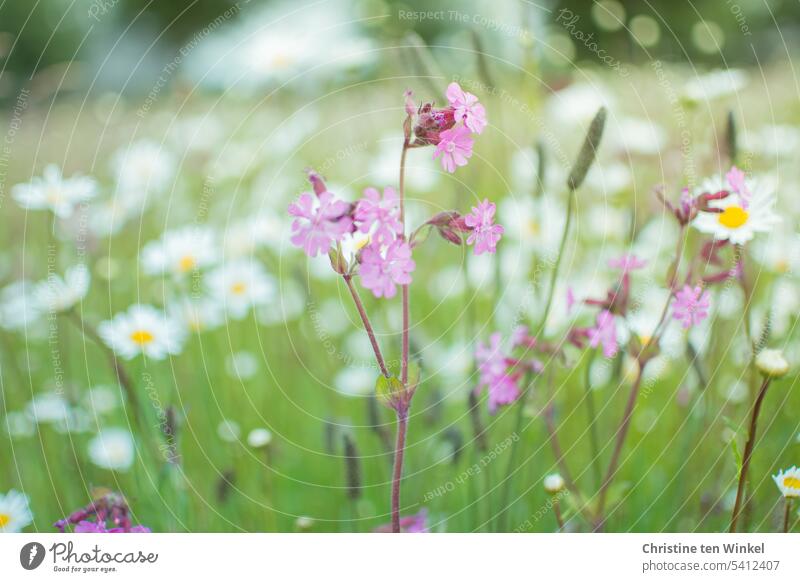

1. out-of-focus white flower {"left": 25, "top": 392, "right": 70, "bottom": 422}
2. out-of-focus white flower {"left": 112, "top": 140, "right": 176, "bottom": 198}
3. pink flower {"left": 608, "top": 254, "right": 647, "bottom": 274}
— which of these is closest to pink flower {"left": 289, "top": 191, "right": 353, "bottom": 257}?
pink flower {"left": 608, "top": 254, "right": 647, "bottom": 274}

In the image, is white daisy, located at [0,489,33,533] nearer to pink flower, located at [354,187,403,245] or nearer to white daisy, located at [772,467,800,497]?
pink flower, located at [354,187,403,245]

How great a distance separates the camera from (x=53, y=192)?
712mm

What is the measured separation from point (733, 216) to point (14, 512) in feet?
1.93

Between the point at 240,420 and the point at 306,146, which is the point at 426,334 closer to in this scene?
the point at 240,420

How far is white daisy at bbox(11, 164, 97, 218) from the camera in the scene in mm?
687

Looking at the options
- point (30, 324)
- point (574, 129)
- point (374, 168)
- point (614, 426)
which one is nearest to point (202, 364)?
point (30, 324)

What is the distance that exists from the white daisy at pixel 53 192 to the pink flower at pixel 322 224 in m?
0.38

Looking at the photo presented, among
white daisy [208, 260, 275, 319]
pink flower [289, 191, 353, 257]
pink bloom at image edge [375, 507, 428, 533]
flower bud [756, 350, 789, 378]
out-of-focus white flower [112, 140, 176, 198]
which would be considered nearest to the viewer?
pink flower [289, 191, 353, 257]

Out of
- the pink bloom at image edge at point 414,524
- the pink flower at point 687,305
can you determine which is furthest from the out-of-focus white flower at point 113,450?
the pink flower at point 687,305

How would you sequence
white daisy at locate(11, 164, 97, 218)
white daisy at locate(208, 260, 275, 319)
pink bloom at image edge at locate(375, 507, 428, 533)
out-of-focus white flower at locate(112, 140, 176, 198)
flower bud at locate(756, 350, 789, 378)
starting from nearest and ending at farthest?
flower bud at locate(756, 350, 789, 378)
pink bloom at image edge at locate(375, 507, 428, 533)
white daisy at locate(11, 164, 97, 218)
white daisy at locate(208, 260, 275, 319)
out-of-focus white flower at locate(112, 140, 176, 198)

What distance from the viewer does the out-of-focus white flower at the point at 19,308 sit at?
2.65 feet

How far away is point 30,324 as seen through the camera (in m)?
0.83
